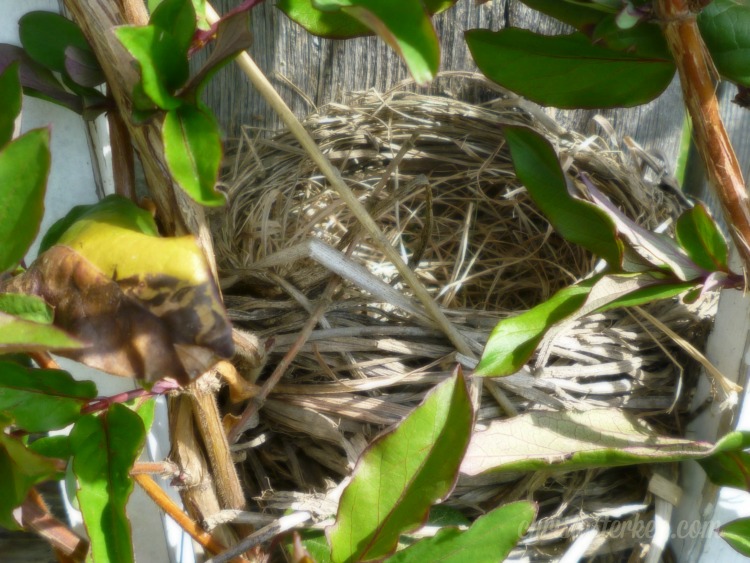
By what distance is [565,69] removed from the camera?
1.92 feet

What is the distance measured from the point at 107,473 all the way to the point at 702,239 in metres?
0.48

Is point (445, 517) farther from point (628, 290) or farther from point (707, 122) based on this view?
point (707, 122)

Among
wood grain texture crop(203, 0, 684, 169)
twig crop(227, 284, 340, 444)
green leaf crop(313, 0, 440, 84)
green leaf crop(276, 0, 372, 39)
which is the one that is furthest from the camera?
wood grain texture crop(203, 0, 684, 169)

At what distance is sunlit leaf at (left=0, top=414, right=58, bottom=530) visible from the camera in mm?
530

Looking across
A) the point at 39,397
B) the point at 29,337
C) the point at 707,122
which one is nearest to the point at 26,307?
the point at 29,337

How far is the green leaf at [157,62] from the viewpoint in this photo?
413 millimetres

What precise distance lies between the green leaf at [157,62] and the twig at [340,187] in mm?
88

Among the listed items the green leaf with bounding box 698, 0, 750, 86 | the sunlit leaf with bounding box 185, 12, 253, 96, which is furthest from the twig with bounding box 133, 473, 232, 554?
the green leaf with bounding box 698, 0, 750, 86

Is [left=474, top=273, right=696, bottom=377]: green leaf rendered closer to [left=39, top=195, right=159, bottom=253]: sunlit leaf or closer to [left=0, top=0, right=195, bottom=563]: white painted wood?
[left=39, top=195, right=159, bottom=253]: sunlit leaf

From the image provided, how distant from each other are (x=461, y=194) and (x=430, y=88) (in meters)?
→ 0.16

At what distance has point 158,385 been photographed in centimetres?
51

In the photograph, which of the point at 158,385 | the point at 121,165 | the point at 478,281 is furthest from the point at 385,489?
the point at 478,281

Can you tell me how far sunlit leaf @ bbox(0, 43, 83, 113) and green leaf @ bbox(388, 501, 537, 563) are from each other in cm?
41

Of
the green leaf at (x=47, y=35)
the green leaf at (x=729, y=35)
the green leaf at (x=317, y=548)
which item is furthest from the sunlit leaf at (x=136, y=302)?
the green leaf at (x=729, y=35)
